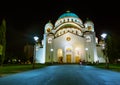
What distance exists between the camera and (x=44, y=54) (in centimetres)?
5538

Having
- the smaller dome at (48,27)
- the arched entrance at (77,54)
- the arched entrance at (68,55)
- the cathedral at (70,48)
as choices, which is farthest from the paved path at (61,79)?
the smaller dome at (48,27)

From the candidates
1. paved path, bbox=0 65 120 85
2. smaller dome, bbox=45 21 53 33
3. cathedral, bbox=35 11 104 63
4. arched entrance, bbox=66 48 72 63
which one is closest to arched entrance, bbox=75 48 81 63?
cathedral, bbox=35 11 104 63

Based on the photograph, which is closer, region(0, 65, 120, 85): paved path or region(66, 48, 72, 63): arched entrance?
region(0, 65, 120, 85): paved path

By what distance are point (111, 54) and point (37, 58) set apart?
98.5 ft

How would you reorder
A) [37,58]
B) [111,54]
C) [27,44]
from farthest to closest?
1. [27,44]
2. [37,58]
3. [111,54]

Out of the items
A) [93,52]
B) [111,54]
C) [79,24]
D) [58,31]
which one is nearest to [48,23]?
[58,31]

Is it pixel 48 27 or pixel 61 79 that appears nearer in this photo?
pixel 61 79

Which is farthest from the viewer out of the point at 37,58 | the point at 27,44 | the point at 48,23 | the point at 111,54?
the point at 27,44

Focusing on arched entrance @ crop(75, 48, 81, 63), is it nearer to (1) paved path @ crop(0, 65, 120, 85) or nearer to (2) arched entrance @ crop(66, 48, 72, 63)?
(2) arched entrance @ crop(66, 48, 72, 63)

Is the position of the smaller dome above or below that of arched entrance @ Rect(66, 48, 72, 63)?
above

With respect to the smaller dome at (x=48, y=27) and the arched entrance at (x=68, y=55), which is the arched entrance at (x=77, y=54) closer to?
the arched entrance at (x=68, y=55)

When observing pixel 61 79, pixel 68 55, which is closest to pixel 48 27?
pixel 68 55

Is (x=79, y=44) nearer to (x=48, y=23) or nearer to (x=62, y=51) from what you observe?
(x=62, y=51)

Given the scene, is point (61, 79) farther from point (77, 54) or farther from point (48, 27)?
point (48, 27)
